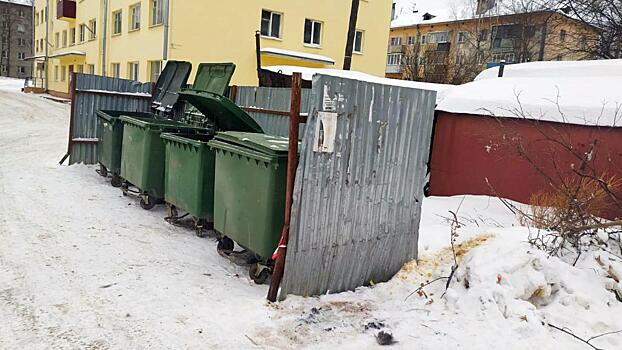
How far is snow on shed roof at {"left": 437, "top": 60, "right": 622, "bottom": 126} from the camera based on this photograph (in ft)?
19.4

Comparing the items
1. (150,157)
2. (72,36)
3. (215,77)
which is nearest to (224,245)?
(150,157)

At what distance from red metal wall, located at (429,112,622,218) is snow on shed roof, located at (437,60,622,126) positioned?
0.38 feet

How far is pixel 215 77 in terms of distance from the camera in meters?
7.98

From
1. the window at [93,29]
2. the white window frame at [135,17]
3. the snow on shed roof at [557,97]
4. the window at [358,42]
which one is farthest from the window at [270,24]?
the snow on shed roof at [557,97]

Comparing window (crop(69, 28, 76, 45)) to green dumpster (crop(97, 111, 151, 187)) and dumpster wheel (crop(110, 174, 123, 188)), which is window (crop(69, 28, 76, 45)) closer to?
green dumpster (crop(97, 111, 151, 187))

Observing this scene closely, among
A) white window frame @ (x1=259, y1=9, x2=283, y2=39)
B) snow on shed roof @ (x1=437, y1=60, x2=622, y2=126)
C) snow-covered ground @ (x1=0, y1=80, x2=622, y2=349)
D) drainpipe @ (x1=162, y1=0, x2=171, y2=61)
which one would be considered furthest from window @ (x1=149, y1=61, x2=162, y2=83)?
snow-covered ground @ (x1=0, y1=80, x2=622, y2=349)

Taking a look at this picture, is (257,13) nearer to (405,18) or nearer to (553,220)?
(553,220)

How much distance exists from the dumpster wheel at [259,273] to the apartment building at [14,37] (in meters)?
72.3

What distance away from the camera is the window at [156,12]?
A: 59.9ft

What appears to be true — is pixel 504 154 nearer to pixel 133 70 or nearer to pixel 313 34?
pixel 313 34

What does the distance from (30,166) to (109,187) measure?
7.07 ft

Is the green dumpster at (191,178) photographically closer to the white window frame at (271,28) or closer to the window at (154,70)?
the window at (154,70)

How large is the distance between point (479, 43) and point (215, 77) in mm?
34368

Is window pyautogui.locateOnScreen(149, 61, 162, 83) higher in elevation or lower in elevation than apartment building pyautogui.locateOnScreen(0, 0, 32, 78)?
lower
